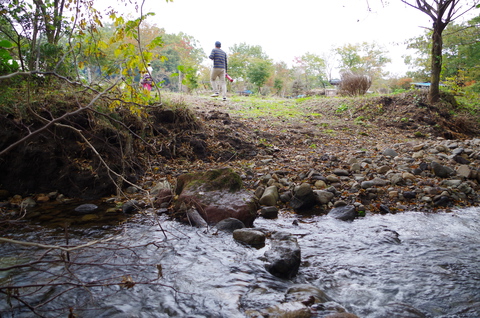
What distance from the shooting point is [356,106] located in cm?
1086

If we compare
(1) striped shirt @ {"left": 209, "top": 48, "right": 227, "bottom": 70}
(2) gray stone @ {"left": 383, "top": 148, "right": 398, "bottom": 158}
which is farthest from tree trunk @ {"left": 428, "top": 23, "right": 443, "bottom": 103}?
(1) striped shirt @ {"left": 209, "top": 48, "right": 227, "bottom": 70}

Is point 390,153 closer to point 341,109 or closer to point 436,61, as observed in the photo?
point 341,109

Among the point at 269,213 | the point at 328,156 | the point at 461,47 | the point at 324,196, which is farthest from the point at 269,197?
the point at 461,47

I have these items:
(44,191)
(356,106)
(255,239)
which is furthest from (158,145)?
(356,106)

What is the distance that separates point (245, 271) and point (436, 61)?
10.0 meters

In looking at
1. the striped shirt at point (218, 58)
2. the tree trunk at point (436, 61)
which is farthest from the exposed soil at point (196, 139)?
the striped shirt at point (218, 58)

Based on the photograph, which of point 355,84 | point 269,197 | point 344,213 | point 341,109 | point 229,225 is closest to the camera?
point 229,225

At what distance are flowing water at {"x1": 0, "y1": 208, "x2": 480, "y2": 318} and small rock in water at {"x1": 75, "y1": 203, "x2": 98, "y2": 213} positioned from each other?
59 cm

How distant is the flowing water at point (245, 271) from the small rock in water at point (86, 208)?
1.92 feet

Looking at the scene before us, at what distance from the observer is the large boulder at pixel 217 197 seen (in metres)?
3.35

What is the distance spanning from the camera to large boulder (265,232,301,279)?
2.35 metres

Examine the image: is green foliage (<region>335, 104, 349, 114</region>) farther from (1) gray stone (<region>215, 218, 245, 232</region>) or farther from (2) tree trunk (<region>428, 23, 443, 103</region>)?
(1) gray stone (<region>215, 218, 245, 232</region>)

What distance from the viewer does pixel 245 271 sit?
241cm

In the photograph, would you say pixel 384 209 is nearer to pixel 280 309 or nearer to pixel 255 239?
pixel 255 239
